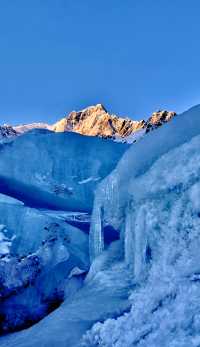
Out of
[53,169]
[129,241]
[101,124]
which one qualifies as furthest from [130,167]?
[101,124]

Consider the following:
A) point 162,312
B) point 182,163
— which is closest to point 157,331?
point 162,312

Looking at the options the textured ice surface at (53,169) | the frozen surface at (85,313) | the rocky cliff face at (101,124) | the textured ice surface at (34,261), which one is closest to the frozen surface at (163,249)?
the frozen surface at (85,313)

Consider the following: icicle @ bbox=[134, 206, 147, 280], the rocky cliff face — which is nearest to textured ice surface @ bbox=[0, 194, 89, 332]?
icicle @ bbox=[134, 206, 147, 280]

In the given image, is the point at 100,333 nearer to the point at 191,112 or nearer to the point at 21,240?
the point at 191,112

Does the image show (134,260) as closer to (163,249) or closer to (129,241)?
(129,241)

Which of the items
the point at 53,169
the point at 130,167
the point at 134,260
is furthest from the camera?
the point at 53,169

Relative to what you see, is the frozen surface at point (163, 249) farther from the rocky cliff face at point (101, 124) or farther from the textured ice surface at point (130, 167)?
the rocky cliff face at point (101, 124)

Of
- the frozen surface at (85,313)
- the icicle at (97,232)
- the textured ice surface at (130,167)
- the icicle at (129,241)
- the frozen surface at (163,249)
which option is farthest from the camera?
the icicle at (97,232)

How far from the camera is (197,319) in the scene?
383cm

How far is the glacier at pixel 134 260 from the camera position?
4719 millimetres

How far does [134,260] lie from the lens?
7656 millimetres

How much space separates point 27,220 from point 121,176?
5.62m

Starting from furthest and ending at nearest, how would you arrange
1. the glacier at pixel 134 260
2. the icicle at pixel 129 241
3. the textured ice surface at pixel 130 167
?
1. the icicle at pixel 129 241
2. the textured ice surface at pixel 130 167
3. the glacier at pixel 134 260

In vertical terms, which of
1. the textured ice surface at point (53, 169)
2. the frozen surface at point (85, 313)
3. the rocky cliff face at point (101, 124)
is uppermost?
the rocky cliff face at point (101, 124)
